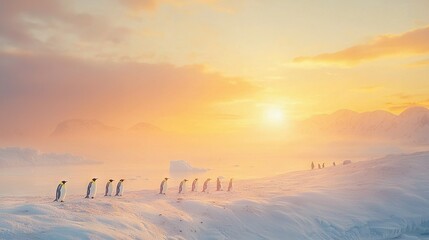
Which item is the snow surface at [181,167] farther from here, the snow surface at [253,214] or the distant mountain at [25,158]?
the snow surface at [253,214]

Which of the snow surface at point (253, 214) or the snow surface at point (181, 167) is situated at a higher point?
the snow surface at point (181, 167)

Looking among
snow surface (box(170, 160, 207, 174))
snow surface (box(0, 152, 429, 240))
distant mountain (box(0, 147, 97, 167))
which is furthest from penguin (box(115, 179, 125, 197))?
distant mountain (box(0, 147, 97, 167))

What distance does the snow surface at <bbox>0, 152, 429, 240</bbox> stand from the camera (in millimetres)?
18516

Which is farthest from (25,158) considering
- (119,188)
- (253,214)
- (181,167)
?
(253,214)

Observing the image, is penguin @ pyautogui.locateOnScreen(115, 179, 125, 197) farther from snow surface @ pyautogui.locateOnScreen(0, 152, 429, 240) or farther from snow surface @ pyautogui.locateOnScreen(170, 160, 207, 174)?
snow surface @ pyautogui.locateOnScreen(170, 160, 207, 174)

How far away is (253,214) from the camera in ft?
89.1

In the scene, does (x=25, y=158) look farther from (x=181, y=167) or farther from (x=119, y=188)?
(x=119, y=188)

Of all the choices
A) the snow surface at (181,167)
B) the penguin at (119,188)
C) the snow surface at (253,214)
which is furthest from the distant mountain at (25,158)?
the snow surface at (253,214)

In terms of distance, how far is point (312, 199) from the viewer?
3212 cm

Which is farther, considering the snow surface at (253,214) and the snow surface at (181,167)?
the snow surface at (181,167)

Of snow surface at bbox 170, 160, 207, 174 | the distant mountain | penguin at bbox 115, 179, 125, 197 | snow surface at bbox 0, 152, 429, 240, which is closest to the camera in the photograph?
snow surface at bbox 0, 152, 429, 240

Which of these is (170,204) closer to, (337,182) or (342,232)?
(342,232)

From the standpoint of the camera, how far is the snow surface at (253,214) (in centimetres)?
1852

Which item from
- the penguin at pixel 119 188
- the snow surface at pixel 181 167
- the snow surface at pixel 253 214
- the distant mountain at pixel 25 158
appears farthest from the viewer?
the distant mountain at pixel 25 158
